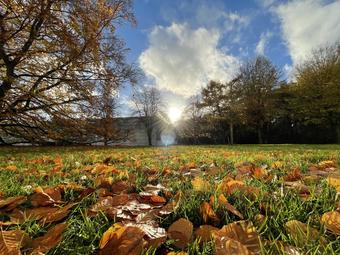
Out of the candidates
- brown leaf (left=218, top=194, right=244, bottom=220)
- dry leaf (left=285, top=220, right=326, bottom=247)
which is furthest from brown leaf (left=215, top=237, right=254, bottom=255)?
brown leaf (left=218, top=194, right=244, bottom=220)

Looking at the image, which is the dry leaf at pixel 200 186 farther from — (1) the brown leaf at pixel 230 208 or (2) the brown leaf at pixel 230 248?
(2) the brown leaf at pixel 230 248

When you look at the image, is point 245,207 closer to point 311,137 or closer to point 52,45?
point 52,45

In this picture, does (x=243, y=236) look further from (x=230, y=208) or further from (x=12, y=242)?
(x=12, y=242)

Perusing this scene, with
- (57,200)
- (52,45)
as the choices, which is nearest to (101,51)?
(52,45)

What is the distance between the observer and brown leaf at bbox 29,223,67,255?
33.5 inches

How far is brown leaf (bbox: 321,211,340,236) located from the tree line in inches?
1030

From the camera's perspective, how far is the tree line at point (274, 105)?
2489cm

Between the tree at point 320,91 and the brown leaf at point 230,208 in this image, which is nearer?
the brown leaf at point 230,208

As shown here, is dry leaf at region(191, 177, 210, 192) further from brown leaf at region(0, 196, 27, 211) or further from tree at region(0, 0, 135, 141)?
tree at region(0, 0, 135, 141)

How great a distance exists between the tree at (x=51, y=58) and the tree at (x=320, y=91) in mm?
19297

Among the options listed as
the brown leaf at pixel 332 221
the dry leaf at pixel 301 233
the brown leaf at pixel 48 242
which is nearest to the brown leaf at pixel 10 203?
the brown leaf at pixel 48 242

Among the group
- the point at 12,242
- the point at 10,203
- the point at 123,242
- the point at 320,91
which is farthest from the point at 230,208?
the point at 320,91

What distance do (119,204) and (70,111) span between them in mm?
11377

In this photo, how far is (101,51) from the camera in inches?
463
